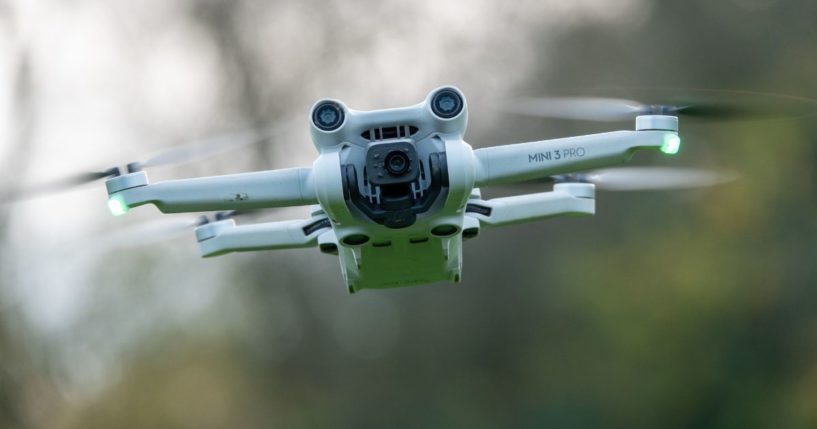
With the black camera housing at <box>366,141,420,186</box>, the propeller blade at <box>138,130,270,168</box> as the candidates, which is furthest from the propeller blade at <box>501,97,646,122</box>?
the propeller blade at <box>138,130,270,168</box>

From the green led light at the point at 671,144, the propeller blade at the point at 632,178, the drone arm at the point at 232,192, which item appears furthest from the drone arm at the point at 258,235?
the green led light at the point at 671,144

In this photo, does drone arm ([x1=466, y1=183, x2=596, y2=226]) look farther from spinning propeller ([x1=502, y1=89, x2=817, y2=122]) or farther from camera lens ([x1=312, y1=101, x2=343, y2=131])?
camera lens ([x1=312, y1=101, x2=343, y2=131])

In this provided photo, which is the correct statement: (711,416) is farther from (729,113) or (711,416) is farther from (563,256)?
(729,113)

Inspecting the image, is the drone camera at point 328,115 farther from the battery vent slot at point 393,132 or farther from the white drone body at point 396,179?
the battery vent slot at point 393,132

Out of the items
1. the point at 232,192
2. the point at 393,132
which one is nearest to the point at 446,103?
the point at 393,132

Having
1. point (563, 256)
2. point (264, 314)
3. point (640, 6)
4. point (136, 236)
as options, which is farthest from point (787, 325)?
point (136, 236)
